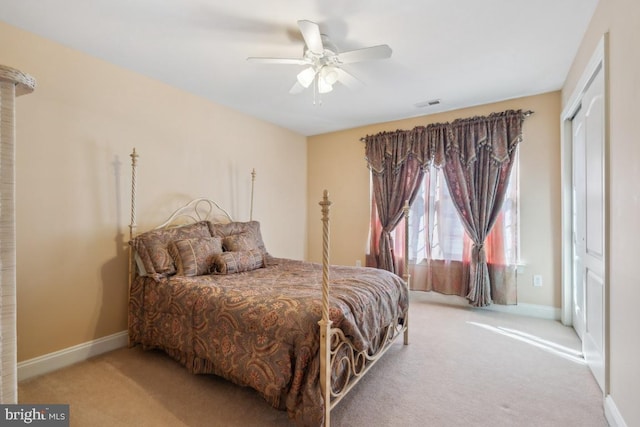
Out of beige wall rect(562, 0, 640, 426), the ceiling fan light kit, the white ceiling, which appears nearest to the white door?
beige wall rect(562, 0, 640, 426)

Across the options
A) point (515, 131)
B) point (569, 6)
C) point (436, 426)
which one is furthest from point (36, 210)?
point (515, 131)

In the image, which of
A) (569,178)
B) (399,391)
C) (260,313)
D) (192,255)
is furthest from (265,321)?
(569,178)

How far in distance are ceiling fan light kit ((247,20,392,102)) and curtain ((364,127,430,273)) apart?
176cm

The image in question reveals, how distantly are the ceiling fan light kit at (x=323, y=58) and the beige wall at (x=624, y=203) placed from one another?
49.2 inches

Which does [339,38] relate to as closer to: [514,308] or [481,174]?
[481,174]

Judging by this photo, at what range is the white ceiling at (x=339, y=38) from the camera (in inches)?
77.5

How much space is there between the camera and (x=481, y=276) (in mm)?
3527

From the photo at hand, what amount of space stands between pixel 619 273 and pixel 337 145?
12.3 ft

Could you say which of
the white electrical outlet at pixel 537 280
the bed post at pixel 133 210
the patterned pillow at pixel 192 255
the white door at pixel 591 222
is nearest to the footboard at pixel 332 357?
the patterned pillow at pixel 192 255

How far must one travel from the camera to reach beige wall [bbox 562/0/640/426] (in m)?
1.43

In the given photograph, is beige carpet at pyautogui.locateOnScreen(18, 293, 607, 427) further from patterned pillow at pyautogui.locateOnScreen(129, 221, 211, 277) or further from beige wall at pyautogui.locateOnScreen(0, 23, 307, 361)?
patterned pillow at pyautogui.locateOnScreen(129, 221, 211, 277)

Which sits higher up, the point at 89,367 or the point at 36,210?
the point at 36,210

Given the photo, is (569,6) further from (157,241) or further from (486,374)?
(157,241)

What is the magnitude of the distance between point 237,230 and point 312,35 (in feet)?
7.17
